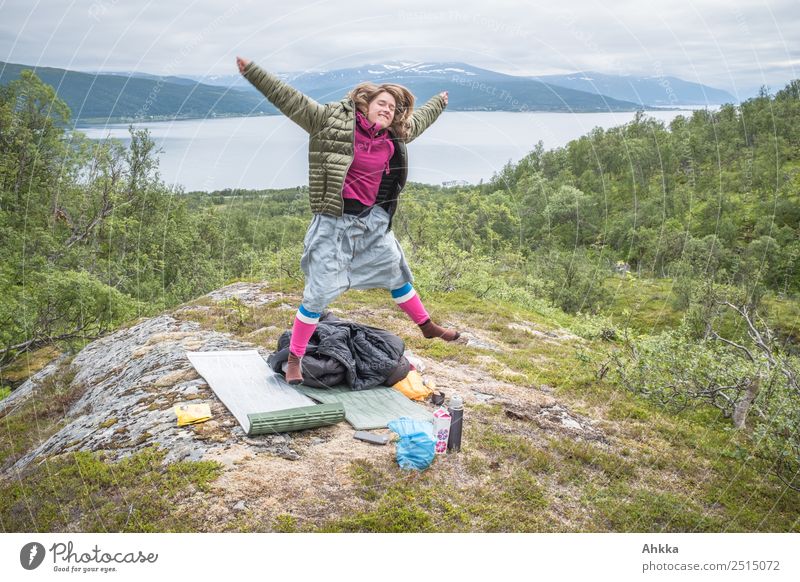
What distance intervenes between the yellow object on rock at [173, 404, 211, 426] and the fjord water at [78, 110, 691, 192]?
2.68m

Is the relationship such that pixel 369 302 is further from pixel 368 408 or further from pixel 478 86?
pixel 368 408

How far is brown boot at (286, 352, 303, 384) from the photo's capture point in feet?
21.3

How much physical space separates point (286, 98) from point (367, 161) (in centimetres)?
98

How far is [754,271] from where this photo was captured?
44594 millimetres

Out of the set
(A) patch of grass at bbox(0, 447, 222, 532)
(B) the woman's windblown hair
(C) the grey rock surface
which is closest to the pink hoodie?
(B) the woman's windblown hair

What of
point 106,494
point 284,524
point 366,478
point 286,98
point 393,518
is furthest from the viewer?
point 286,98

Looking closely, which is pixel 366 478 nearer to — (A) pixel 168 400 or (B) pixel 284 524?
(B) pixel 284 524

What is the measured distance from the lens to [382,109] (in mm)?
5719

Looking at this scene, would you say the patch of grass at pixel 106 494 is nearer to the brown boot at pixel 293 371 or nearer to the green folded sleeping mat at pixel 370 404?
the green folded sleeping mat at pixel 370 404

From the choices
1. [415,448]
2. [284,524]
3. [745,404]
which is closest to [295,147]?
[415,448]

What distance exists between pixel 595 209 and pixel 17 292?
45656mm

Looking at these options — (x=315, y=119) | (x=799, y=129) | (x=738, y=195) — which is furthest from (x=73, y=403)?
(x=799, y=129)

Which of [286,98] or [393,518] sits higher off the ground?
[286,98]

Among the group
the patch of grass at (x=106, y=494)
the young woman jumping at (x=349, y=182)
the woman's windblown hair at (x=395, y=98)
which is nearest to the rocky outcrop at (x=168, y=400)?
the patch of grass at (x=106, y=494)
